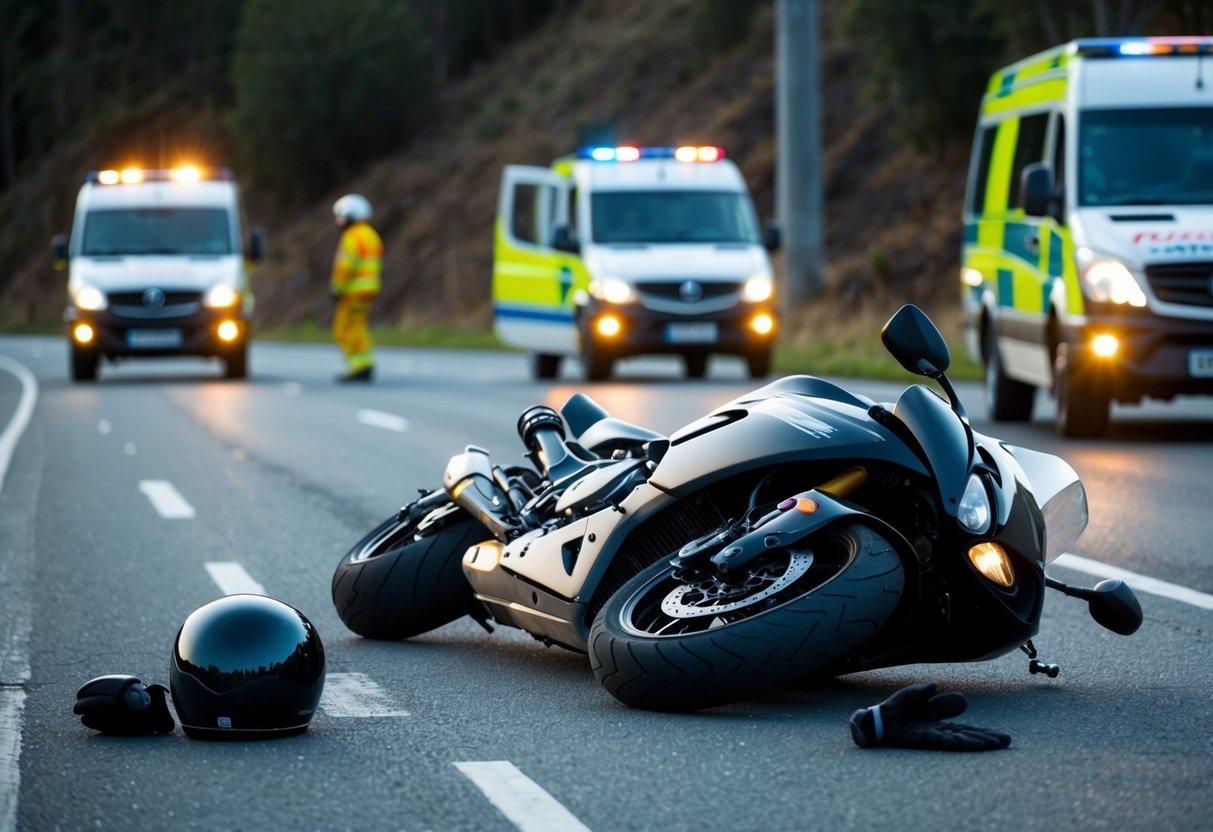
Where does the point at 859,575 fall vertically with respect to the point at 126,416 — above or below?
above

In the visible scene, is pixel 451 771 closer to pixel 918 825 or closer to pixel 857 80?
pixel 918 825

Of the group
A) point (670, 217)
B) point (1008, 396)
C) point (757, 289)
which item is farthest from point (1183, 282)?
point (670, 217)

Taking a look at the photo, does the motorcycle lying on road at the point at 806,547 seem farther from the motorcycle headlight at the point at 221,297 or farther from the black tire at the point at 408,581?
the motorcycle headlight at the point at 221,297

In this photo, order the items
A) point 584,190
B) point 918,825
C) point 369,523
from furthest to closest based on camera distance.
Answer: point 584,190 → point 369,523 → point 918,825

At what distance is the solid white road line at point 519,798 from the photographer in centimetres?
458

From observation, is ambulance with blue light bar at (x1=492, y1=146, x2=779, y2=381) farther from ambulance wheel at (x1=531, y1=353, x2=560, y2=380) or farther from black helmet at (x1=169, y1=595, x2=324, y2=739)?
black helmet at (x1=169, y1=595, x2=324, y2=739)

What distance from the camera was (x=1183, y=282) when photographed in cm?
1387

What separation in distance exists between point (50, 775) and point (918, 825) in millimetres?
1982

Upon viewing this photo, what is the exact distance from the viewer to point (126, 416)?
64.5 feet

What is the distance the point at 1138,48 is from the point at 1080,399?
2344 millimetres

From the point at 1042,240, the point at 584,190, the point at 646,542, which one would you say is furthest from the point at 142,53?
the point at 646,542

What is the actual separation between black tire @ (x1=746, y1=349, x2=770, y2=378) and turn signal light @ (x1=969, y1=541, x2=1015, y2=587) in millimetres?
17855

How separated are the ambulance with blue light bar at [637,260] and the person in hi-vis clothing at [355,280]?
154cm

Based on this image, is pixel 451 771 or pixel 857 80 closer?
pixel 451 771
